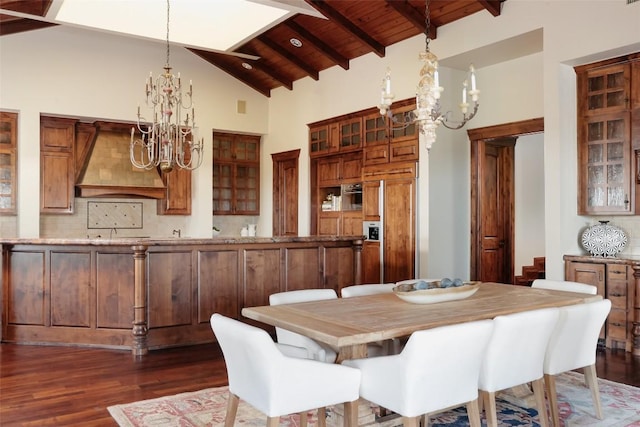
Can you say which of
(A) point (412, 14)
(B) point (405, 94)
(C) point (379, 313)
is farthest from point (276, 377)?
(B) point (405, 94)

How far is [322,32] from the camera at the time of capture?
7090 mm

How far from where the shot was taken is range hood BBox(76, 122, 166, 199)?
25.7ft

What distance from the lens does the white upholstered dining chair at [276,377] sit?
7.36 ft

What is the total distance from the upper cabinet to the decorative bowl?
2.60 metres

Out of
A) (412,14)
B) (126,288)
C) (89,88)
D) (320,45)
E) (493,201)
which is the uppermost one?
(320,45)

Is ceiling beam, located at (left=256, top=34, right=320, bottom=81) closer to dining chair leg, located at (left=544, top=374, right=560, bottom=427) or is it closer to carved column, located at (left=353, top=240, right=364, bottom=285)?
carved column, located at (left=353, top=240, right=364, bottom=285)

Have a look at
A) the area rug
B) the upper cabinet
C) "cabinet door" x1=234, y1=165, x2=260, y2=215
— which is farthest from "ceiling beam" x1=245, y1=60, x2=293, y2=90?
the area rug

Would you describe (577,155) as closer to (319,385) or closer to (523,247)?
(523,247)

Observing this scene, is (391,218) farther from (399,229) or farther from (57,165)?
(57,165)

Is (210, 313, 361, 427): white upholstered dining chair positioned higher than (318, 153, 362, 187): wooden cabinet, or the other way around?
(318, 153, 362, 187): wooden cabinet

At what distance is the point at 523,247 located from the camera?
8.20 m

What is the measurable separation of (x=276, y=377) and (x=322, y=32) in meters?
5.75

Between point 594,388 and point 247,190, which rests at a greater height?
point 247,190

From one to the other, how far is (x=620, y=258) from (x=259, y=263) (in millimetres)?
3374
